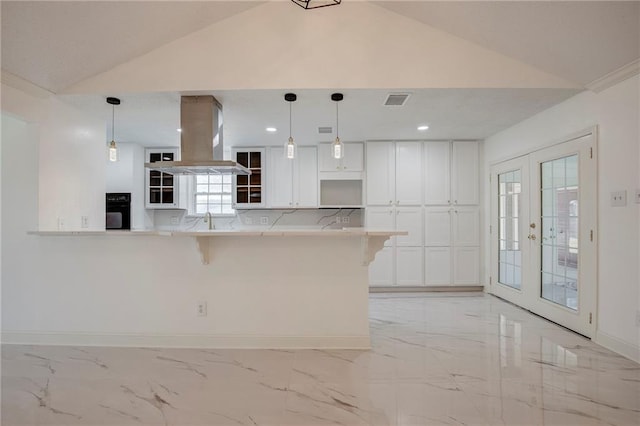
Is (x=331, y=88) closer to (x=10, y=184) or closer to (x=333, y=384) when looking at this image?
(x=333, y=384)

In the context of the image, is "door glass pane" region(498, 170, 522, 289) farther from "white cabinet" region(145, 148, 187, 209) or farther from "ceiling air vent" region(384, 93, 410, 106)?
"white cabinet" region(145, 148, 187, 209)

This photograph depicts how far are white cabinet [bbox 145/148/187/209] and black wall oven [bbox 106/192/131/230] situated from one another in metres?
0.32

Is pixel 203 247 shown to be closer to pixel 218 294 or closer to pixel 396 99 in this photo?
pixel 218 294

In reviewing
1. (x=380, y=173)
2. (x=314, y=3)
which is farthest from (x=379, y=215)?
(x=314, y=3)

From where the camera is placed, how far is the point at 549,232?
3664 mm

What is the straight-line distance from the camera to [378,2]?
2.81 m

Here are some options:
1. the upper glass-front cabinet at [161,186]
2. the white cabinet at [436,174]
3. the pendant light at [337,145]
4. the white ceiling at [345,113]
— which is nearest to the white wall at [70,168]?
the white ceiling at [345,113]

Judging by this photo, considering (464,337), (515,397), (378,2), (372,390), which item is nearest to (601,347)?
(464,337)

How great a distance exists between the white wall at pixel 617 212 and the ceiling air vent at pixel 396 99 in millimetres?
1686

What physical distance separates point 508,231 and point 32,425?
5.00 metres

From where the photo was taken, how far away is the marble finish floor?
1.92m

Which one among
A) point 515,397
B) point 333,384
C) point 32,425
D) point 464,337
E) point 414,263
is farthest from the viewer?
point 414,263

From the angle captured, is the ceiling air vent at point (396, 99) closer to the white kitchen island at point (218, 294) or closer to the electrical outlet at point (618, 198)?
the white kitchen island at point (218, 294)

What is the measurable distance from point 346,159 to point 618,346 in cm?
366
